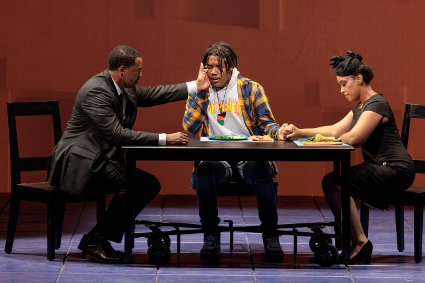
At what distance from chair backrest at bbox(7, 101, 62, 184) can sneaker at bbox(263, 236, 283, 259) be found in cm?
154

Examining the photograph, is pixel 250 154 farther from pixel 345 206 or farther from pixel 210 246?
pixel 210 246

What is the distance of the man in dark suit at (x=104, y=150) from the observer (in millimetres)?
3240

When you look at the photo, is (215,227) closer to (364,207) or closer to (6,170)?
(364,207)

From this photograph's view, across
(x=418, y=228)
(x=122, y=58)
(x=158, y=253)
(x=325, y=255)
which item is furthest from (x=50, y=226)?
(x=418, y=228)

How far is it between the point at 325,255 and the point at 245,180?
70 centimetres

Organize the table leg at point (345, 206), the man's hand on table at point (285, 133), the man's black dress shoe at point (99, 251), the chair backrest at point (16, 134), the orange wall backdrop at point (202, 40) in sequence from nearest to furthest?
the table leg at point (345, 206) < the man's black dress shoe at point (99, 251) < the man's hand on table at point (285, 133) < the chair backrest at point (16, 134) < the orange wall backdrop at point (202, 40)

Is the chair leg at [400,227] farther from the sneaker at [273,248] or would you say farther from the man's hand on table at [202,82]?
the man's hand on table at [202,82]

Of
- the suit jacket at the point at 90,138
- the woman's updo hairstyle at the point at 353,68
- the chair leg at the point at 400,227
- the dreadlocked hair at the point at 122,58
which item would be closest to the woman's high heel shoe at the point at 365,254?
the chair leg at the point at 400,227

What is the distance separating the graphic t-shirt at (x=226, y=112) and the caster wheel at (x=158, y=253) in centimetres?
88

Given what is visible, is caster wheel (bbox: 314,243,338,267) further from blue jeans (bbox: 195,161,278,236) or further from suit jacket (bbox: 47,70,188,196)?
suit jacket (bbox: 47,70,188,196)

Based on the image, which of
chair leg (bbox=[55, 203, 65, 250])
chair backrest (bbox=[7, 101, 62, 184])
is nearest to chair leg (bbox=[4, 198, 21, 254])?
chair backrest (bbox=[7, 101, 62, 184])

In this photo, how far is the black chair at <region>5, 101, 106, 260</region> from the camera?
3.30m

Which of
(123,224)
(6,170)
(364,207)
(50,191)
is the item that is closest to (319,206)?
(364,207)

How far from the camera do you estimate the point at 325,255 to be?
3217 millimetres
